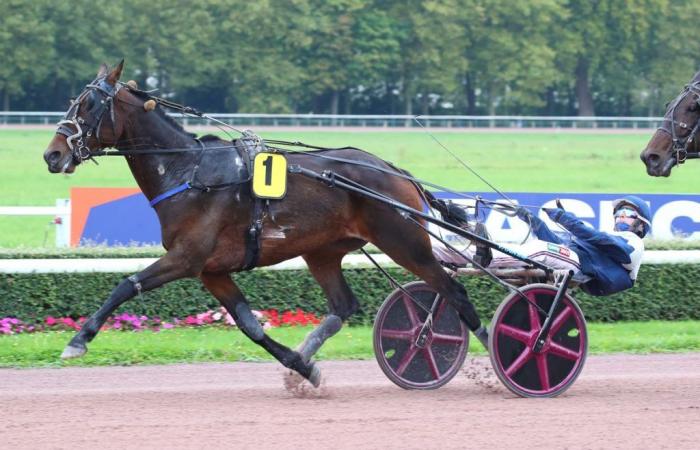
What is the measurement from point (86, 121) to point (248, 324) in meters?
1.39

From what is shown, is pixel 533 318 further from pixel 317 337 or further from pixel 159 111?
pixel 159 111

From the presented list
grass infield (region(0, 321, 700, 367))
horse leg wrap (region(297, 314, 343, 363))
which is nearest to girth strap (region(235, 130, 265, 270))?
horse leg wrap (region(297, 314, 343, 363))

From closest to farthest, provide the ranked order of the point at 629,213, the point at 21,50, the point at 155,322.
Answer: the point at 629,213 < the point at 155,322 < the point at 21,50

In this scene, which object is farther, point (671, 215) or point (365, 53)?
point (365, 53)

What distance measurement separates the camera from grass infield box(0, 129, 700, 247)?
21469mm

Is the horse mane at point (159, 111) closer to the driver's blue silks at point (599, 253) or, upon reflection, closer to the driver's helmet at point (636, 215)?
the driver's blue silks at point (599, 253)

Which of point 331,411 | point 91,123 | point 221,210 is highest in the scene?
point 91,123

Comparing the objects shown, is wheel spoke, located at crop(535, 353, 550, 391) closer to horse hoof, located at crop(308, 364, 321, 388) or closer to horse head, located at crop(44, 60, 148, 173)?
horse hoof, located at crop(308, 364, 321, 388)

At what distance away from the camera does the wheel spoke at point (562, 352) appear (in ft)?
21.0

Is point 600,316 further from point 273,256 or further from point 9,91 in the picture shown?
point 9,91

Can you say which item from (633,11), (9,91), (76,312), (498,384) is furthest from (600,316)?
(633,11)

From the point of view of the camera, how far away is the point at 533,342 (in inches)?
251

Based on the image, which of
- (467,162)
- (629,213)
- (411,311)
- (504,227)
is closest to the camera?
(629,213)

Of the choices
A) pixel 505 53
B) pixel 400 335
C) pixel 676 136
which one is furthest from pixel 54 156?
pixel 505 53
